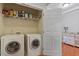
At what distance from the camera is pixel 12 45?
4.41ft

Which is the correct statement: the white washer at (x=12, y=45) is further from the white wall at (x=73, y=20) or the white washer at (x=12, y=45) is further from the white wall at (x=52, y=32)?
the white wall at (x=73, y=20)

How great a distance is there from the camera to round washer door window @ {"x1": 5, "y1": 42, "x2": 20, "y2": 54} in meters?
1.31

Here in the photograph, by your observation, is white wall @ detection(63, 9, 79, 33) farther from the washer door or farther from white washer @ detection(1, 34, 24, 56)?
white washer @ detection(1, 34, 24, 56)

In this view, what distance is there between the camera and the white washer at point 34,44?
1.34 metres

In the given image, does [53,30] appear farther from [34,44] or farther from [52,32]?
[34,44]

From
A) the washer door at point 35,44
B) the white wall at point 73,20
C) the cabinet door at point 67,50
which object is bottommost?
the cabinet door at point 67,50

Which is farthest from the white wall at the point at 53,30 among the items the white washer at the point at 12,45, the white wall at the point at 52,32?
the white washer at the point at 12,45

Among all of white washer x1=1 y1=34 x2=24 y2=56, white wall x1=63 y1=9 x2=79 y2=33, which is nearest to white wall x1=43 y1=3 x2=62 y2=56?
white wall x1=63 y1=9 x2=79 y2=33

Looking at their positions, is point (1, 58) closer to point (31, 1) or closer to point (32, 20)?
point (32, 20)

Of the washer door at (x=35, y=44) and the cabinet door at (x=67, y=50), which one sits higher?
the washer door at (x=35, y=44)

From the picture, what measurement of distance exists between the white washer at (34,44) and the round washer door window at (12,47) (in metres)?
0.13

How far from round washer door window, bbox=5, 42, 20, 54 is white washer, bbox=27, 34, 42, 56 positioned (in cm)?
13

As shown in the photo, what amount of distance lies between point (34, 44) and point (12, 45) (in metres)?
0.27

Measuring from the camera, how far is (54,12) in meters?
1.36
